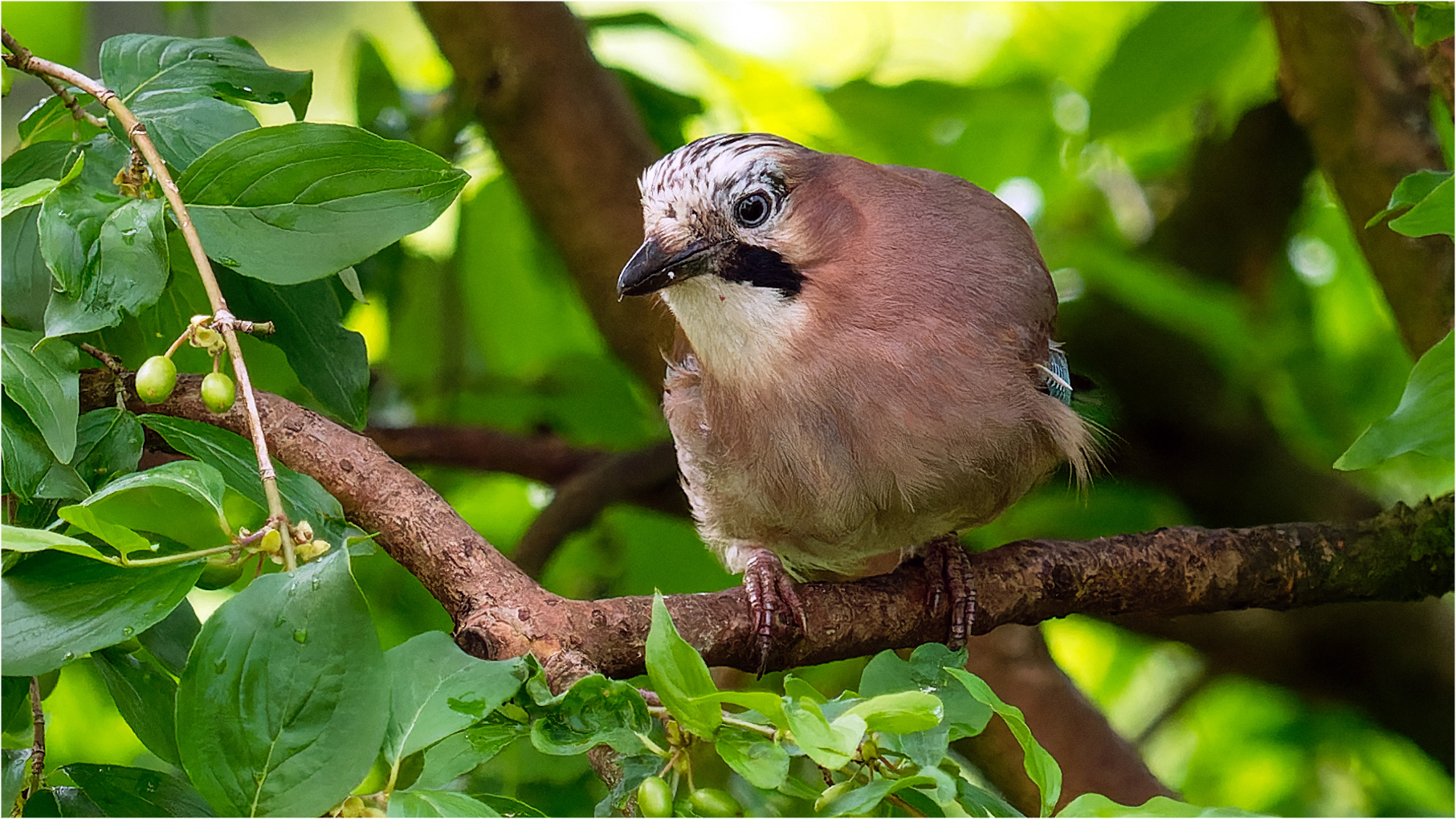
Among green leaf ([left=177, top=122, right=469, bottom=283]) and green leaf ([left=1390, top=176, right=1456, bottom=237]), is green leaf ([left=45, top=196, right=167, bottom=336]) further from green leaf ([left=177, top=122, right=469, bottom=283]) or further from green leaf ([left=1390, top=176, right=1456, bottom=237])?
green leaf ([left=1390, top=176, right=1456, bottom=237])

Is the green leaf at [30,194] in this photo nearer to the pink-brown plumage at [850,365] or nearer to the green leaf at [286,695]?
the green leaf at [286,695]

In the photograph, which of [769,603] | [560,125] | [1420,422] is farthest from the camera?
[560,125]

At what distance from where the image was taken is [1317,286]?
3.39 metres

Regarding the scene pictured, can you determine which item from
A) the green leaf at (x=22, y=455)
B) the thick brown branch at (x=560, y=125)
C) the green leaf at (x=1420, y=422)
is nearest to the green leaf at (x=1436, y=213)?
the green leaf at (x=1420, y=422)

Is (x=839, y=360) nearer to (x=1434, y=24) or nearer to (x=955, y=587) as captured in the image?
(x=955, y=587)

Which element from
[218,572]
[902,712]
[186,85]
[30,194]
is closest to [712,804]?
[902,712]

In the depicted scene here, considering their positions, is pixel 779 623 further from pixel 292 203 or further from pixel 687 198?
pixel 292 203

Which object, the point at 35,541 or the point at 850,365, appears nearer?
the point at 35,541

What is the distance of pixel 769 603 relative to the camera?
1688 millimetres

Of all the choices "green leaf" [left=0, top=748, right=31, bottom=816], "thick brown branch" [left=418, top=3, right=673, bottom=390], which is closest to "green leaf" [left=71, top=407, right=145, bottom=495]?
"green leaf" [left=0, top=748, right=31, bottom=816]

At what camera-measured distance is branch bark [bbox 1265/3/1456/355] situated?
233 centimetres

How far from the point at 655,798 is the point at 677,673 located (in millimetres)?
86

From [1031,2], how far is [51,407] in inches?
111

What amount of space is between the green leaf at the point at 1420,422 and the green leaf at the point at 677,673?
25.2 inches
